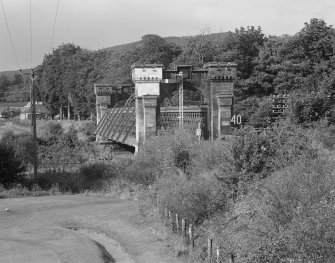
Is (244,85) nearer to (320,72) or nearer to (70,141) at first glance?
(320,72)

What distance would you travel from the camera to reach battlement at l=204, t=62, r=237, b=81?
36.2 meters

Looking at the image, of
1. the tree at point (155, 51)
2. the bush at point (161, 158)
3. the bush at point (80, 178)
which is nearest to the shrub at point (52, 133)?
the tree at point (155, 51)

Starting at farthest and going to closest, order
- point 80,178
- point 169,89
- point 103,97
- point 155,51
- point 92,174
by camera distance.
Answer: point 155,51 < point 103,97 < point 92,174 < point 80,178 < point 169,89

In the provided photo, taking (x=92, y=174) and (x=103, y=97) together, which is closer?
(x=92, y=174)

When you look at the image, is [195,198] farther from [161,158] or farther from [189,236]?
[161,158]

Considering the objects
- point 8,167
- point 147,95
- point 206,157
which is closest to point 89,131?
point 8,167

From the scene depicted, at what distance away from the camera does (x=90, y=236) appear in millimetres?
22031

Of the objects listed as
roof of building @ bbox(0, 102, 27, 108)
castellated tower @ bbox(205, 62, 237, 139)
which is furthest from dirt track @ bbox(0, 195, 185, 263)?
roof of building @ bbox(0, 102, 27, 108)

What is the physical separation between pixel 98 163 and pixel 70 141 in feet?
69.0

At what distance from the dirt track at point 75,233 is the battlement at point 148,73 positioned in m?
8.88

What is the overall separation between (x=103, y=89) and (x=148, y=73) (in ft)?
60.9

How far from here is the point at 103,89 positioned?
53.8 meters

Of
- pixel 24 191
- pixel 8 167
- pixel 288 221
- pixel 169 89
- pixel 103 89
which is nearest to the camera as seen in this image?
pixel 288 221

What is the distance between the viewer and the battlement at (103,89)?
5357 cm
